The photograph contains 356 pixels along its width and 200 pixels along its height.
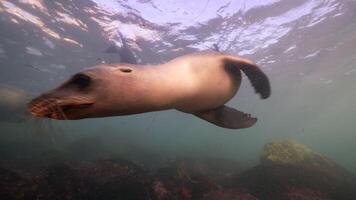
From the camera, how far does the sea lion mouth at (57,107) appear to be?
1.81 meters

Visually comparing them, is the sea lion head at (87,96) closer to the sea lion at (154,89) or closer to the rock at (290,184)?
the sea lion at (154,89)

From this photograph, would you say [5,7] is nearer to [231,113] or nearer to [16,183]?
[16,183]

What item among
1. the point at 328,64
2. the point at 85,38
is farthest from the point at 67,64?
the point at 328,64

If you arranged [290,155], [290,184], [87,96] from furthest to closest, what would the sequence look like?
[290,155] < [290,184] < [87,96]

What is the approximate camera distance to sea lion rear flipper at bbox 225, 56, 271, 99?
363cm

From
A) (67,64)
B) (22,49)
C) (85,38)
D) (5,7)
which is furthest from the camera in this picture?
(67,64)

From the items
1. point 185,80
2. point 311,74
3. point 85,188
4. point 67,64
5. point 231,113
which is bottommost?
point 85,188

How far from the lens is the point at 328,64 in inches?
869

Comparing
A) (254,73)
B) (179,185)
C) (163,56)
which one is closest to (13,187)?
(179,185)

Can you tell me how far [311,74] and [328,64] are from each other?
284cm

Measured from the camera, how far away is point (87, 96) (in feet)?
6.61

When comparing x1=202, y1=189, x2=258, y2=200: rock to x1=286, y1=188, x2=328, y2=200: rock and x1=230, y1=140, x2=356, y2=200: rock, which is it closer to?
x1=230, y1=140, x2=356, y2=200: rock

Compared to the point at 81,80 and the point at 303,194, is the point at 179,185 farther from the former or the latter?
the point at 81,80

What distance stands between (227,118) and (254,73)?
789 millimetres
